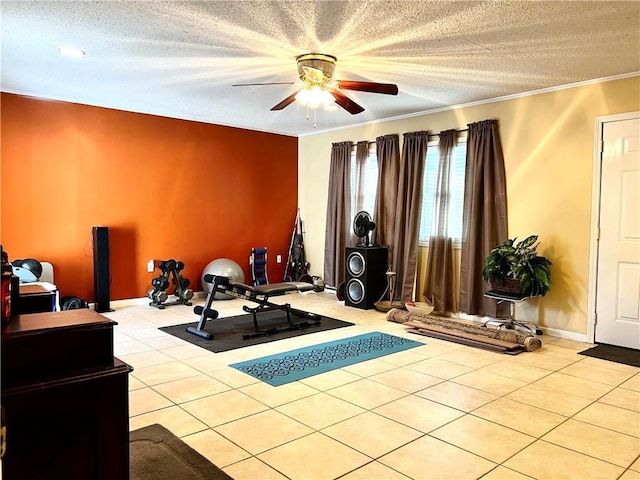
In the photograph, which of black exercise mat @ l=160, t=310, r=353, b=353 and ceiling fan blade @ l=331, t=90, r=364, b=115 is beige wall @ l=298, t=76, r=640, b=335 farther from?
black exercise mat @ l=160, t=310, r=353, b=353

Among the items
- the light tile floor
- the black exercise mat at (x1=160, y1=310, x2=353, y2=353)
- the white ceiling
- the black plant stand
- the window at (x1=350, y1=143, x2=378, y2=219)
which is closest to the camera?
the light tile floor

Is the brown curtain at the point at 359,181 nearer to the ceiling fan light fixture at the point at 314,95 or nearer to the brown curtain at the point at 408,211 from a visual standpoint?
the brown curtain at the point at 408,211

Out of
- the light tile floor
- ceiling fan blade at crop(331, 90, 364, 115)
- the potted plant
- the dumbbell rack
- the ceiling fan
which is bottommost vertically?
the light tile floor

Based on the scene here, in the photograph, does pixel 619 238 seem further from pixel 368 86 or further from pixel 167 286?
pixel 167 286

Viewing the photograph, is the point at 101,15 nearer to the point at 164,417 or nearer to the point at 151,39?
the point at 151,39

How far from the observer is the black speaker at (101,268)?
5711 mm

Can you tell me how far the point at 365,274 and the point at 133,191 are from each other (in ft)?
A: 10.6

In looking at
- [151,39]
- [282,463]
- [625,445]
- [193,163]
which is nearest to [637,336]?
[625,445]

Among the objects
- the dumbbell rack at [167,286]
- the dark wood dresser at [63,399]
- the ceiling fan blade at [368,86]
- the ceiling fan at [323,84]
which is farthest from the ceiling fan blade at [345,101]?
the dumbbell rack at [167,286]

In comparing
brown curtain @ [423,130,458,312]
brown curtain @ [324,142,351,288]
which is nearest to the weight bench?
brown curtain @ [423,130,458,312]

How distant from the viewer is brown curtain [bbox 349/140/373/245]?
6.88m

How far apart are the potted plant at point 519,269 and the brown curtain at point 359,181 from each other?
2.27 meters

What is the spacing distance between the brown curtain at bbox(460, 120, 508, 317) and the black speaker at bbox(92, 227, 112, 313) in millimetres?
4268

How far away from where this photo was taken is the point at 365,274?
6.32m
